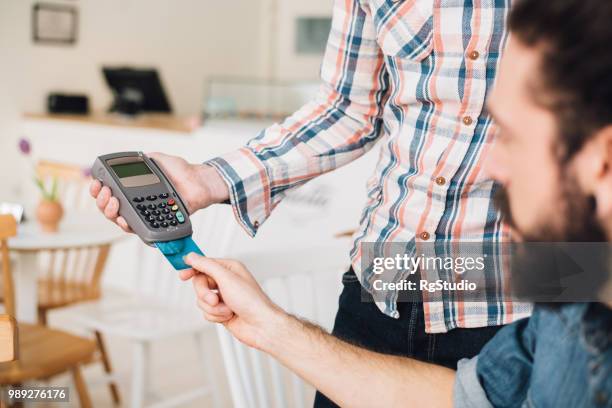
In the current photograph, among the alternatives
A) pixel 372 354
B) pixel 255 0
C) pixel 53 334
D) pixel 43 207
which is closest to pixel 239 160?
pixel 372 354

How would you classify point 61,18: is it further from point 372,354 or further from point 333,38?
point 372,354

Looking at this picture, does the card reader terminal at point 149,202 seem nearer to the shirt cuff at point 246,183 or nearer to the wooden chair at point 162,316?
the shirt cuff at point 246,183

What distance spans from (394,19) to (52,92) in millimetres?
4122

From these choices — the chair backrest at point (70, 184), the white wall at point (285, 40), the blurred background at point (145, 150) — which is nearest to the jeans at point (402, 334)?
the blurred background at point (145, 150)

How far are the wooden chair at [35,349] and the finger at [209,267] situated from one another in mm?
1157

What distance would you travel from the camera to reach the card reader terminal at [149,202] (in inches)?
37.0

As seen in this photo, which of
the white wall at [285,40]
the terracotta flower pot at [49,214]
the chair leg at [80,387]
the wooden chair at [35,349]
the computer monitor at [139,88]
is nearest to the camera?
the wooden chair at [35,349]

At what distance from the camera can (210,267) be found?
2.85ft

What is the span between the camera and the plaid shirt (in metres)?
0.99

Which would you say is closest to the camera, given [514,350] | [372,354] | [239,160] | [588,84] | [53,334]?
[588,84]

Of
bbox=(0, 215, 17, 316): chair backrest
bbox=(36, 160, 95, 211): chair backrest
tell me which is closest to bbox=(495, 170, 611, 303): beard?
bbox=(0, 215, 17, 316): chair backrest

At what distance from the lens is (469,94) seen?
3.24 ft

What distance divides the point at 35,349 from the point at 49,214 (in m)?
0.55

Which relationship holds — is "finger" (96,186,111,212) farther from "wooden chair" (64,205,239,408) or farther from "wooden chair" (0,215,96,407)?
"wooden chair" (64,205,239,408)
